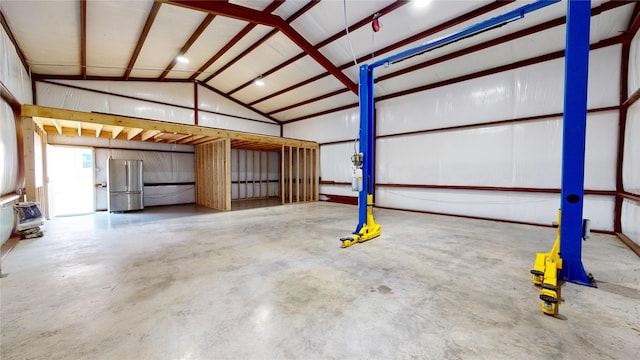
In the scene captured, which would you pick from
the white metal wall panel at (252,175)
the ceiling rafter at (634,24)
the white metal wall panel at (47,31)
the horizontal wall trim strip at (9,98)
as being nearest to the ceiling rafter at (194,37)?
the white metal wall panel at (47,31)

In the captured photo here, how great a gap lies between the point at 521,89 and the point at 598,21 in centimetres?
165

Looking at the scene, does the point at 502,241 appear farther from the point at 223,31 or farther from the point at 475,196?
the point at 223,31

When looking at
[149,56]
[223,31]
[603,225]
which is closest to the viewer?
[603,225]

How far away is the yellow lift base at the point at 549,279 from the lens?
87.6 inches

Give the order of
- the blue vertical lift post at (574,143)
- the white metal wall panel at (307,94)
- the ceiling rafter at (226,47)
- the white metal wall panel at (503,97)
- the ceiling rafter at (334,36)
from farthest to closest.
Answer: the white metal wall panel at (307,94) → the ceiling rafter at (226,47) → the ceiling rafter at (334,36) → the white metal wall panel at (503,97) → the blue vertical lift post at (574,143)

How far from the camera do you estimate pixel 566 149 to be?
285cm

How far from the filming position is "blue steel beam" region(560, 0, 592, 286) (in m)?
2.77

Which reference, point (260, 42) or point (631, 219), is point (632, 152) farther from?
point (260, 42)

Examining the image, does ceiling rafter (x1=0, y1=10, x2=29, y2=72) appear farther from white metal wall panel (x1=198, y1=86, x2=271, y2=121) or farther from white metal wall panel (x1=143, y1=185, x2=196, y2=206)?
white metal wall panel (x1=198, y1=86, x2=271, y2=121)

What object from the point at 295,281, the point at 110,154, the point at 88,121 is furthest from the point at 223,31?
the point at 295,281

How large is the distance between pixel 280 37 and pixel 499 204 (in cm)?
775

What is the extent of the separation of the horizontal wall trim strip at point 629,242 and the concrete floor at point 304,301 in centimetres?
13

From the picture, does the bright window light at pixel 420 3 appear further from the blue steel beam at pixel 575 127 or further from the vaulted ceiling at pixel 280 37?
the blue steel beam at pixel 575 127

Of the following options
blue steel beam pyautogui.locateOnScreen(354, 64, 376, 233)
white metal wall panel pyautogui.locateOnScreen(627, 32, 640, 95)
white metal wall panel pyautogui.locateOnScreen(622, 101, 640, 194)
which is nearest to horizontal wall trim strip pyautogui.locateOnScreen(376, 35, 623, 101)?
white metal wall panel pyautogui.locateOnScreen(627, 32, 640, 95)
